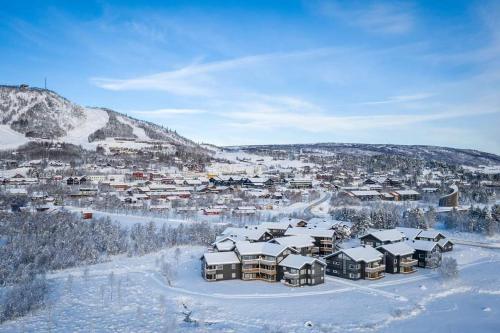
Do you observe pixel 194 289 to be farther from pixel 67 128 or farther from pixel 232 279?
pixel 67 128

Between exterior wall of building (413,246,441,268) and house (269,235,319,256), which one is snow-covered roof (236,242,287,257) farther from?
exterior wall of building (413,246,441,268)

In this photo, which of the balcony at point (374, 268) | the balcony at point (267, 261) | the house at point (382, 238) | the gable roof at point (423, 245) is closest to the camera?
the balcony at point (267, 261)

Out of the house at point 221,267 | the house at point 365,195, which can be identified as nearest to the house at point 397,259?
the house at point 221,267

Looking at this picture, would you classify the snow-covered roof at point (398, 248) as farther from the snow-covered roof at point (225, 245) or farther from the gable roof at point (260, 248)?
the snow-covered roof at point (225, 245)

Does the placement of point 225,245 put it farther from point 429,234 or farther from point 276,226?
point 429,234

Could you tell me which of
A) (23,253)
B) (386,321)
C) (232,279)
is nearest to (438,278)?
(386,321)

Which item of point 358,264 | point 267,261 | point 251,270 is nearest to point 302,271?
point 267,261

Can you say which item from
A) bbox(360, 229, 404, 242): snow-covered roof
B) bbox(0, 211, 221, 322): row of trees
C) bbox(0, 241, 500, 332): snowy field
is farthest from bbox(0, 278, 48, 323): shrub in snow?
bbox(360, 229, 404, 242): snow-covered roof
